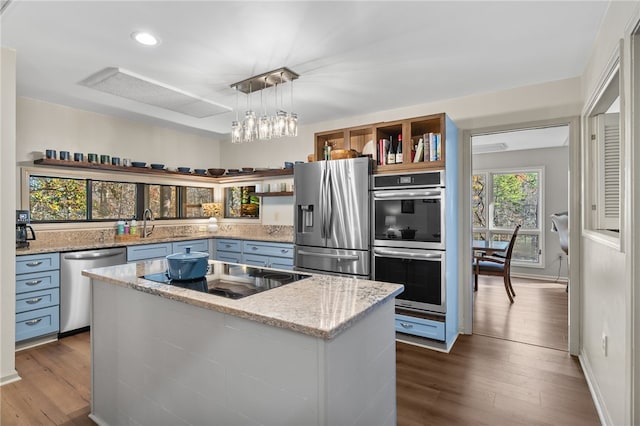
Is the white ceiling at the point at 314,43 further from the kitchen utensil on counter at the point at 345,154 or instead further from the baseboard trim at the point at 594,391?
the baseboard trim at the point at 594,391

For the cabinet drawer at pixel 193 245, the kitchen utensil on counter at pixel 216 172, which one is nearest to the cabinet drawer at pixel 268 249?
the cabinet drawer at pixel 193 245

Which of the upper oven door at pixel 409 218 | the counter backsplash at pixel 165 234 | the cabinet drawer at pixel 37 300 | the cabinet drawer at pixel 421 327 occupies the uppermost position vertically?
the upper oven door at pixel 409 218

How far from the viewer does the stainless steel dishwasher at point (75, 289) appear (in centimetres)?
340

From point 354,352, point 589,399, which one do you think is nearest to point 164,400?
point 354,352

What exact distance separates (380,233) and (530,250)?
480cm

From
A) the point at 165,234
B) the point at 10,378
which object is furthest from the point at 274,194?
the point at 10,378

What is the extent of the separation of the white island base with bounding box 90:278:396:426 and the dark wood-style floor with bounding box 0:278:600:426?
1.82 ft

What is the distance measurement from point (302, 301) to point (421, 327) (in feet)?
7.13

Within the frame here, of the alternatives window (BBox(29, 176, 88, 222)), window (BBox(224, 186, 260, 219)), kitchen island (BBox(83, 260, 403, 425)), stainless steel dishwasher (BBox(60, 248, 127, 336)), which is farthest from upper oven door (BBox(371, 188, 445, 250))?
window (BBox(29, 176, 88, 222))

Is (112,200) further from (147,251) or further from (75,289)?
(75,289)

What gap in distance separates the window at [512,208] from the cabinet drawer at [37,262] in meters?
6.52

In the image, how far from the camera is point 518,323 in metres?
3.88

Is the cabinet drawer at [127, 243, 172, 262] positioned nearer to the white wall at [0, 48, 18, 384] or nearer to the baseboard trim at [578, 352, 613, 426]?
the white wall at [0, 48, 18, 384]

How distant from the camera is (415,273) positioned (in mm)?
3258
